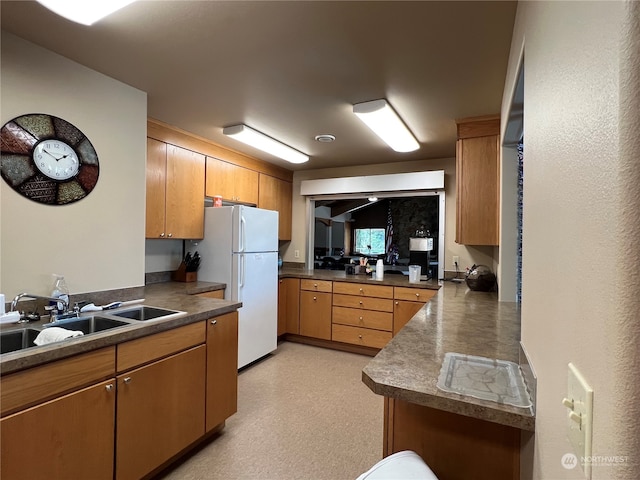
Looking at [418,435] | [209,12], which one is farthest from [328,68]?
[418,435]

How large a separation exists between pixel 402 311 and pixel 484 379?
7.99 feet

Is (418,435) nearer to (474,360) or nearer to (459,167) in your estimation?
(474,360)

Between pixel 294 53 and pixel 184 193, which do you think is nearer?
pixel 294 53

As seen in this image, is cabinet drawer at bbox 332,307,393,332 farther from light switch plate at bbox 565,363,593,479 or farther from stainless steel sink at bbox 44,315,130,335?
light switch plate at bbox 565,363,593,479

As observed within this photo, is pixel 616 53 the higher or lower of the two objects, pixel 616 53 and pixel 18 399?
the higher

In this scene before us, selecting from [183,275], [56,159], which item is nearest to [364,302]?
[183,275]

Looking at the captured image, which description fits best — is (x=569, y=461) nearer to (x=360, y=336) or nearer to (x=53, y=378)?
(x=53, y=378)

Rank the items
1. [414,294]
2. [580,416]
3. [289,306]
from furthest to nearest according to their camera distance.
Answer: [289,306] < [414,294] < [580,416]

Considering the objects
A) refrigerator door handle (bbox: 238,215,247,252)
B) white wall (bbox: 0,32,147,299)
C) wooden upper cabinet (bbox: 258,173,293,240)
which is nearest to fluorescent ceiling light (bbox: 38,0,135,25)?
white wall (bbox: 0,32,147,299)

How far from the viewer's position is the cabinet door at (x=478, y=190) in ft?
8.32

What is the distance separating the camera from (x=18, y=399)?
1187 mm

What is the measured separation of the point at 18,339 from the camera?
1.52 m

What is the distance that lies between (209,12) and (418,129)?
2019mm

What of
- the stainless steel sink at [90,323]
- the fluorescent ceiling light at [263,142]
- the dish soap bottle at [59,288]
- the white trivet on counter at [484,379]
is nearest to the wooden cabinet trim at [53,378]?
the stainless steel sink at [90,323]
